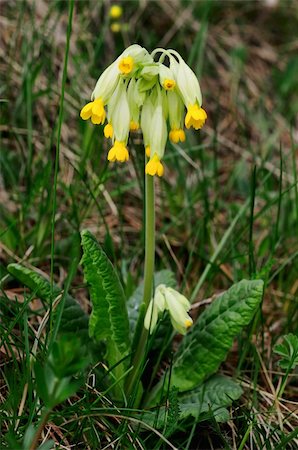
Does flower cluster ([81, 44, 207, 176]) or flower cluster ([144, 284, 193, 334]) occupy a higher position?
flower cluster ([81, 44, 207, 176])

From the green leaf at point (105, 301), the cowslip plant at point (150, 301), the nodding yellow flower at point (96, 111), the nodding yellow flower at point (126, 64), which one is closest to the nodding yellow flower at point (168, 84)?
the cowslip plant at point (150, 301)

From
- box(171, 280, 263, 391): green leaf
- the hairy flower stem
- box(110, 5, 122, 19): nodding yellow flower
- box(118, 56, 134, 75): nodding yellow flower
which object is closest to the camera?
box(118, 56, 134, 75): nodding yellow flower

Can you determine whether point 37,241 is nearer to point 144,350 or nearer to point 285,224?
point 144,350

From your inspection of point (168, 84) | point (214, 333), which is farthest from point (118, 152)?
point (214, 333)

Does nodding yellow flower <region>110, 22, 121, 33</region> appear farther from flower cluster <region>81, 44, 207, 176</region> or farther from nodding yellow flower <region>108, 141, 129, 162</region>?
nodding yellow flower <region>108, 141, 129, 162</region>

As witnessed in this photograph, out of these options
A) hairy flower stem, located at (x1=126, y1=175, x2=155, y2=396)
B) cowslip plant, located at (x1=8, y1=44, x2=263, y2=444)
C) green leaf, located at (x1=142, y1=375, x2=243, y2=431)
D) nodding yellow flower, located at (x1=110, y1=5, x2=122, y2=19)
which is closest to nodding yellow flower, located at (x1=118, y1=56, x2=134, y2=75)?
cowslip plant, located at (x1=8, y1=44, x2=263, y2=444)

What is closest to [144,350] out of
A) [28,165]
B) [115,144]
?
[115,144]

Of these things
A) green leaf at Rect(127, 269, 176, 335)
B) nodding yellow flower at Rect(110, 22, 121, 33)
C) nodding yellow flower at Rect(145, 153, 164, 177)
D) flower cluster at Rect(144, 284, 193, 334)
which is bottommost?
green leaf at Rect(127, 269, 176, 335)
